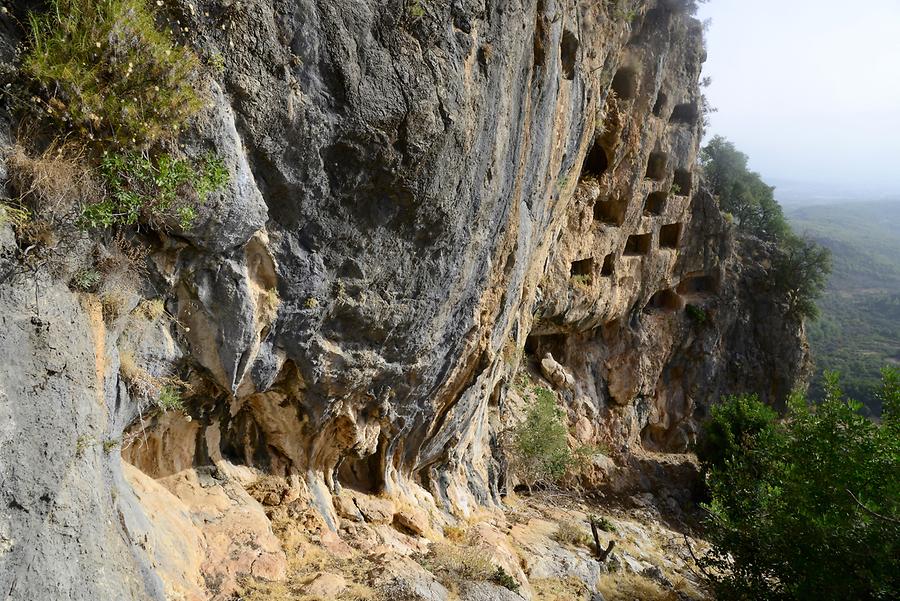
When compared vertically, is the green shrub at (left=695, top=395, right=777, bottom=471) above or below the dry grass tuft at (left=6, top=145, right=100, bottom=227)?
below

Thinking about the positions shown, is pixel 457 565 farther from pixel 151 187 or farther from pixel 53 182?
pixel 53 182

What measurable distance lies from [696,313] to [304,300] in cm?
2102

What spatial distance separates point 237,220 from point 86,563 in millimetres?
2812

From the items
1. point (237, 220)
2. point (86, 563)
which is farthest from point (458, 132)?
point (86, 563)

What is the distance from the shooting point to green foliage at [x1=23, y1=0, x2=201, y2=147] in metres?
3.61

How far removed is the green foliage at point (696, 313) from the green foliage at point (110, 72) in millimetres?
22518

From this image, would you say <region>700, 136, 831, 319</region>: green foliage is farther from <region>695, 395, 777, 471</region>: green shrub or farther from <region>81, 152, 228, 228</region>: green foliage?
<region>81, 152, 228, 228</region>: green foliage

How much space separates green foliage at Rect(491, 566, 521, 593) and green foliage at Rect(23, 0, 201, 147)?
267 inches

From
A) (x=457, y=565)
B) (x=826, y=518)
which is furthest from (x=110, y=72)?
(x=826, y=518)

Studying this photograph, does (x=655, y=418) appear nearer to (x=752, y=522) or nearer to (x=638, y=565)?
(x=638, y=565)

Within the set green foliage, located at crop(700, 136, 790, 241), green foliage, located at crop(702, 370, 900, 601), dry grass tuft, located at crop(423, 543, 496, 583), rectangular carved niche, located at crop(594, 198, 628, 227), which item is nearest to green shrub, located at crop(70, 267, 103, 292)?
dry grass tuft, located at crop(423, 543, 496, 583)

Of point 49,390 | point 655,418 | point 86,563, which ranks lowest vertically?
point 655,418

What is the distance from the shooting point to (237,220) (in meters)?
4.71

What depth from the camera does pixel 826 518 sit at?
7609mm
